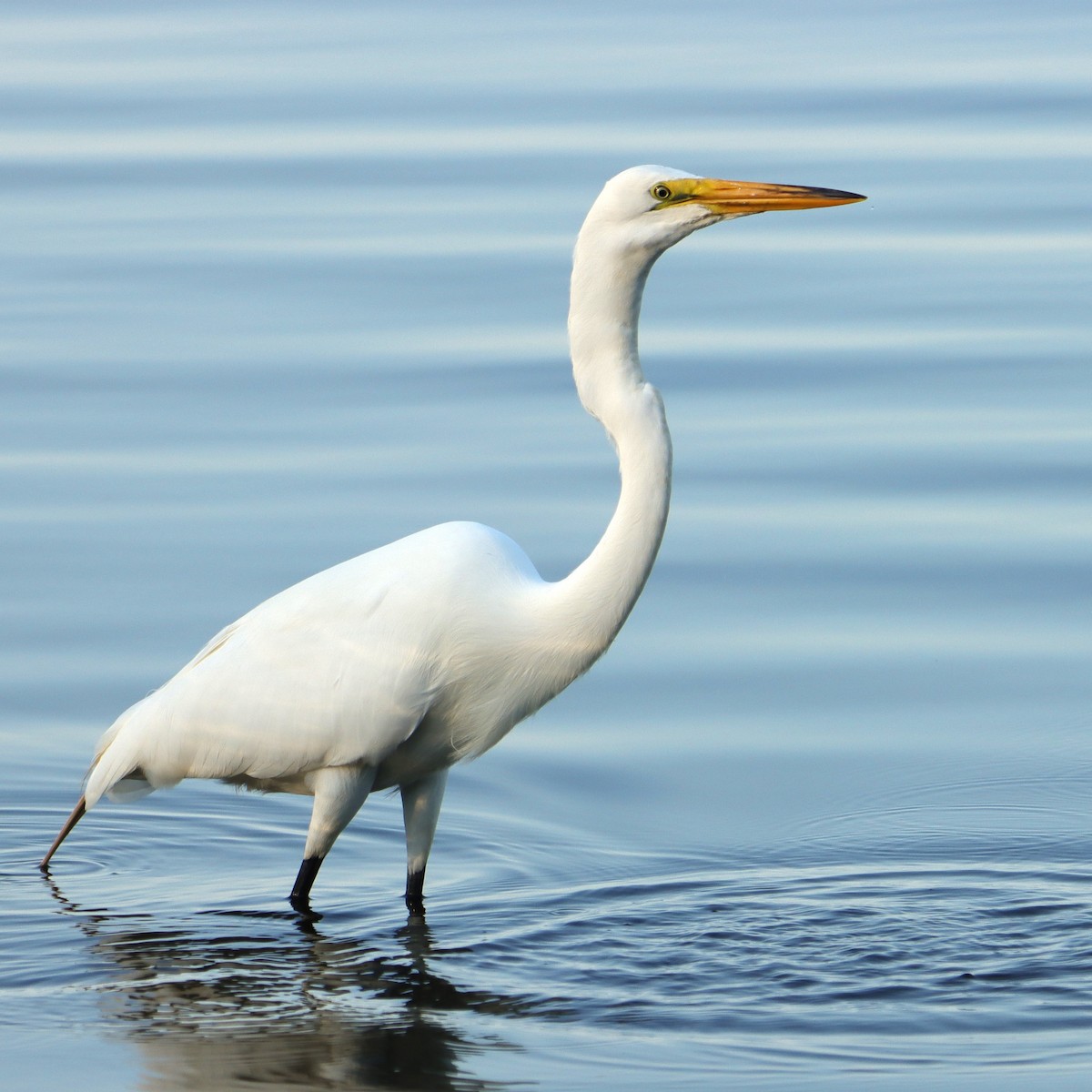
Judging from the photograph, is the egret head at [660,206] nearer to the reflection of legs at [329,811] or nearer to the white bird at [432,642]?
the white bird at [432,642]

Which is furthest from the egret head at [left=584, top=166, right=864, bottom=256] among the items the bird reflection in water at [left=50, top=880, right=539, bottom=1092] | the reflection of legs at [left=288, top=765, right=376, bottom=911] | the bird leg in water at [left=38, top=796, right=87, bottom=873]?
the bird leg in water at [left=38, top=796, right=87, bottom=873]

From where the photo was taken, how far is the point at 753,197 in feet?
19.7

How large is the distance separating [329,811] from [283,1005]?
79 centimetres

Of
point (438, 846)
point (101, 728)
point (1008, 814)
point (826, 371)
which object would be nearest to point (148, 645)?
point (101, 728)

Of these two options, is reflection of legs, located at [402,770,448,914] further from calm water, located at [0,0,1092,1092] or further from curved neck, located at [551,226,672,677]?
curved neck, located at [551,226,672,677]

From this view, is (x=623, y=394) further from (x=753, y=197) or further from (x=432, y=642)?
(x=432, y=642)

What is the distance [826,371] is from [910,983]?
18.6 ft

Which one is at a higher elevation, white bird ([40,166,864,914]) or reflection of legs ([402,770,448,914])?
white bird ([40,166,864,914])

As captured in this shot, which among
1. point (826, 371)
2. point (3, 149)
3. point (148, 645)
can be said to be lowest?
point (148, 645)

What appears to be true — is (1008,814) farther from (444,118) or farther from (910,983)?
(444,118)

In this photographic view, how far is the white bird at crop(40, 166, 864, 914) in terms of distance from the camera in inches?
233

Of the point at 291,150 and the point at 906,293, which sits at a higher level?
the point at 291,150

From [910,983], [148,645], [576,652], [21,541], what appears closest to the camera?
[910,983]

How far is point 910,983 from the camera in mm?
5711
